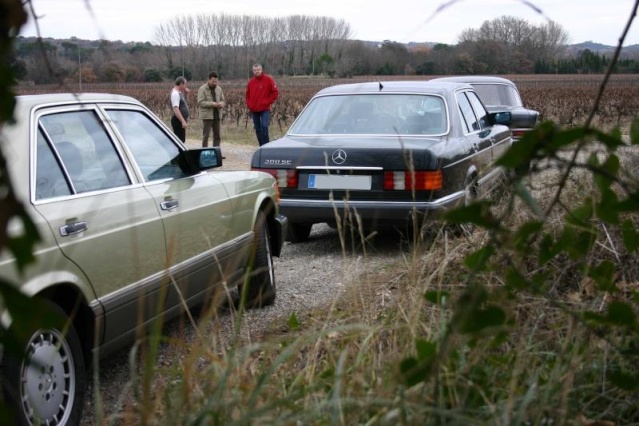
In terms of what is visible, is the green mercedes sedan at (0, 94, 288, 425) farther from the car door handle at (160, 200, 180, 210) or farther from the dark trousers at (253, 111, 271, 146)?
the dark trousers at (253, 111, 271, 146)

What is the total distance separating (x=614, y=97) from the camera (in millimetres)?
35094

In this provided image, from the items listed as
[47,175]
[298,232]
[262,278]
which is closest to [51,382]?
[47,175]

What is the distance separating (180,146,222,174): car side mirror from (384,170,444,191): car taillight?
2402 mm

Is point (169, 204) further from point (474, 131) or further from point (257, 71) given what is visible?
point (257, 71)

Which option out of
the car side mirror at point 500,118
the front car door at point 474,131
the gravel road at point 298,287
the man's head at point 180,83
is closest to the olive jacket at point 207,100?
the man's head at point 180,83

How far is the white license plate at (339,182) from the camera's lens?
734cm

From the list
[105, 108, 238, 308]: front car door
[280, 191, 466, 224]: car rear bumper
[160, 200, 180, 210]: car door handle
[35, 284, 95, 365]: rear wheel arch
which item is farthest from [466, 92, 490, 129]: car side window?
[35, 284, 95, 365]: rear wheel arch

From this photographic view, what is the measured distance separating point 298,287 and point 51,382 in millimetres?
3319

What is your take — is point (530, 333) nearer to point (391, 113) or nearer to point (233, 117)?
point (391, 113)

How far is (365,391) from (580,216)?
82 cm

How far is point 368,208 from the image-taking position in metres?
7.32

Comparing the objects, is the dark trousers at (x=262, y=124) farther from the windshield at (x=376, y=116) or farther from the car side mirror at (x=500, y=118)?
the windshield at (x=376, y=116)

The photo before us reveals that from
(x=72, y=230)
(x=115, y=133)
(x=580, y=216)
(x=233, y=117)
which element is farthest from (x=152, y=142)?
(x=233, y=117)

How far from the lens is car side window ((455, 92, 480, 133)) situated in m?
8.67
